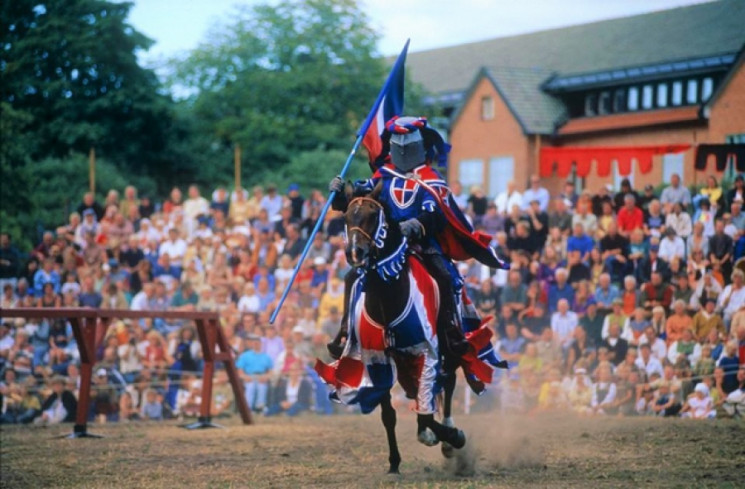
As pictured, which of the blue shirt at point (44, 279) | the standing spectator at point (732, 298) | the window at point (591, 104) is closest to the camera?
the standing spectator at point (732, 298)

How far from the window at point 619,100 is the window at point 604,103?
0.29 metres

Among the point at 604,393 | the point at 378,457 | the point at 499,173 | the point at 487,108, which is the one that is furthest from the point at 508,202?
the point at 487,108

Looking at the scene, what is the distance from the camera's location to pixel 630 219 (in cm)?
1669

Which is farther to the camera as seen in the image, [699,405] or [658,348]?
[658,348]

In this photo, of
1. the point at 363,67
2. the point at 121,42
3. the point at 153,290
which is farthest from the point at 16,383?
the point at 363,67

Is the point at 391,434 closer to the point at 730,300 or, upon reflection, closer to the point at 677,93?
the point at 730,300

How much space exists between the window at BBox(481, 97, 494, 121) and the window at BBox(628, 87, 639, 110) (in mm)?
6319

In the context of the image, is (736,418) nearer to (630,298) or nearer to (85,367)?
(630,298)

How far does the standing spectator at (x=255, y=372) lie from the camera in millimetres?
16453

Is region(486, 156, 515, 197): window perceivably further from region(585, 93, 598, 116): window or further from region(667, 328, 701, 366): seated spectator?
region(667, 328, 701, 366): seated spectator

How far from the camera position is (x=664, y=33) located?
98.1 ft

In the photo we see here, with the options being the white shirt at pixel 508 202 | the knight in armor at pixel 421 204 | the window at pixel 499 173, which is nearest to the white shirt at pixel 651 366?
the white shirt at pixel 508 202

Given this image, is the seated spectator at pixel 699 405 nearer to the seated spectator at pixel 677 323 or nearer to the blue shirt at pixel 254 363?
the seated spectator at pixel 677 323

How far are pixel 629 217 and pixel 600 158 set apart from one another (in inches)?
125
